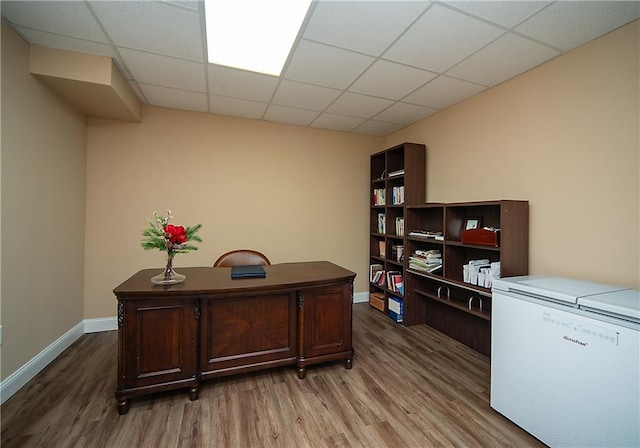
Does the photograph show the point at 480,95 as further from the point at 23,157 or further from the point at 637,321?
the point at 23,157

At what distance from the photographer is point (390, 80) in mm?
2484

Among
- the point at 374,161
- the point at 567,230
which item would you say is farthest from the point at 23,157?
the point at 567,230

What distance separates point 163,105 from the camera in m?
3.06

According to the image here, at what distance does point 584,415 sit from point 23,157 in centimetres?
379

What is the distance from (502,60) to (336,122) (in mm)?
1906

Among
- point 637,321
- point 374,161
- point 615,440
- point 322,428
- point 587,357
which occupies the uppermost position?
point 374,161

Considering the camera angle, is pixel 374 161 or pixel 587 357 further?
pixel 374 161

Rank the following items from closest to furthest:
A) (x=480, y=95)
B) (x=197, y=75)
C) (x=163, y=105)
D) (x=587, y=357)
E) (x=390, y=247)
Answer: (x=587, y=357) → (x=197, y=75) → (x=480, y=95) → (x=163, y=105) → (x=390, y=247)

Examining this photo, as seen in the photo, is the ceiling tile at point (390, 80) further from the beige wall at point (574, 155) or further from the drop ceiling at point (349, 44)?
the beige wall at point (574, 155)

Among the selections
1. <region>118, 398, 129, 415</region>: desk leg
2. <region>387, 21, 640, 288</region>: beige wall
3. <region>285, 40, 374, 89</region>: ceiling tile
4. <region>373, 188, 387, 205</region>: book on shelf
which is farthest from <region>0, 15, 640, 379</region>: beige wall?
<region>285, 40, 374, 89</region>: ceiling tile

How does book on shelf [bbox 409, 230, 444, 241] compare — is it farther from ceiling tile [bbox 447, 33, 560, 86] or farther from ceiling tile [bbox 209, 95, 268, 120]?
ceiling tile [bbox 209, 95, 268, 120]

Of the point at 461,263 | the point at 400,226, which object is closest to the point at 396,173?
the point at 400,226

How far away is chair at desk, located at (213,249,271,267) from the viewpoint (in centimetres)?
271

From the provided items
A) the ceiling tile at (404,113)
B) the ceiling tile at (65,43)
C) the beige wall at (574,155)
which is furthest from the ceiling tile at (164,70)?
the beige wall at (574,155)
